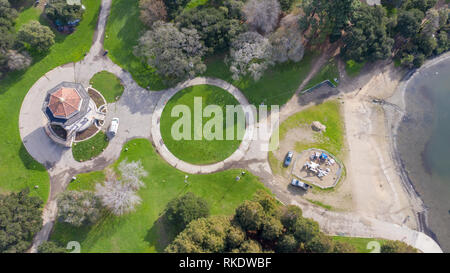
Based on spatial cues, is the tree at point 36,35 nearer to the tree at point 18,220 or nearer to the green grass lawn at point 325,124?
the tree at point 18,220

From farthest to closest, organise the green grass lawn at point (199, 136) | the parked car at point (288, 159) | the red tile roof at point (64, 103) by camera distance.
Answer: the green grass lawn at point (199, 136)
the parked car at point (288, 159)
the red tile roof at point (64, 103)

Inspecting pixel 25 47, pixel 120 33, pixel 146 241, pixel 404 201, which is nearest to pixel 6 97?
pixel 25 47

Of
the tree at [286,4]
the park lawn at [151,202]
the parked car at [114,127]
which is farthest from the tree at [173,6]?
the park lawn at [151,202]

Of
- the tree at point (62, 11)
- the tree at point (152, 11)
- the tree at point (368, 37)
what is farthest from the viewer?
the tree at point (62, 11)

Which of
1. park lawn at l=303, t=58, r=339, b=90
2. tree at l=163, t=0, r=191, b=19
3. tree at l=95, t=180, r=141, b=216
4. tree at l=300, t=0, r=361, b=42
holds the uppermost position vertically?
tree at l=163, t=0, r=191, b=19

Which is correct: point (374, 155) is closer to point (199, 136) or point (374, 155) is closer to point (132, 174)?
point (199, 136)

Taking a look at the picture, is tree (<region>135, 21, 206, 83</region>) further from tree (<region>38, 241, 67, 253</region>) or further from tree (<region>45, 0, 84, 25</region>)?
tree (<region>38, 241, 67, 253</region>)

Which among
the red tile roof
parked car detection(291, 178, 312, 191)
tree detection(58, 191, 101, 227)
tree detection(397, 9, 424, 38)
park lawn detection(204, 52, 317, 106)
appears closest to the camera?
tree detection(58, 191, 101, 227)

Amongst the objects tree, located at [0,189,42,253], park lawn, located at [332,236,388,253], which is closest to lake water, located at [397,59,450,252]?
park lawn, located at [332,236,388,253]
